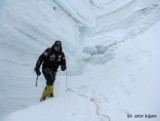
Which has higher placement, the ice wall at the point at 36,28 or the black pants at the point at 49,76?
the ice wall at the point at 36,28

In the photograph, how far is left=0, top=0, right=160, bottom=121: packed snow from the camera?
5.13 metres

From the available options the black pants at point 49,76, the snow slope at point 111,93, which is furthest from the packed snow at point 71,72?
the black pants at point 49,76

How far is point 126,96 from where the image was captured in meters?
5.43

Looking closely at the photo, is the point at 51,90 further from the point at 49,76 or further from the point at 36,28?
the point at 36,28

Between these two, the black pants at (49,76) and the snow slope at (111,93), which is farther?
the black pants at (49,76)

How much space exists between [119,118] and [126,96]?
2.18 feet

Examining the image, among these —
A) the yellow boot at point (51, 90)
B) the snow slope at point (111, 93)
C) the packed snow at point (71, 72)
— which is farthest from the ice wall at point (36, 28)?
the snow slope at point (111, 93)

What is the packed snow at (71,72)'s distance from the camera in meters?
5.13

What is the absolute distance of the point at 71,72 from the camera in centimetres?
690

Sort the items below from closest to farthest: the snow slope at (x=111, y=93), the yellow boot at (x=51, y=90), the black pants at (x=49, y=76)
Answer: the snow slope at (x=111, y=93) < the black pants at (x=49, y=76) < the yellow boot at (x=51, y=90)

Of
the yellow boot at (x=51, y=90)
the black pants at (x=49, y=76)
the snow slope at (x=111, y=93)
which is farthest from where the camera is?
the yellow boot at (x=51, y=90)

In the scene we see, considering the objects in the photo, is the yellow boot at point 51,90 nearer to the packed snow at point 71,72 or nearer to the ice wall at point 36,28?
Result: the packed snow at point 71,72

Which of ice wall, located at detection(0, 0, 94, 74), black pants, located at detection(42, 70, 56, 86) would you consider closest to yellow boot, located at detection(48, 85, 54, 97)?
black pants, located at detection(42, 70, 56, 86)

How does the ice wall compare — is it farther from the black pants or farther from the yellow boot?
the yellow boot
